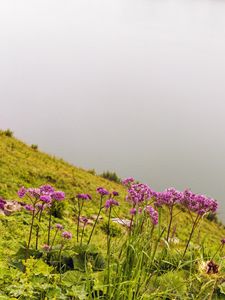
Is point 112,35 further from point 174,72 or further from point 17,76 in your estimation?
point 17,76

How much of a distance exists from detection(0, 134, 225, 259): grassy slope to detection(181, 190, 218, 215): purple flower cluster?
3244 mm

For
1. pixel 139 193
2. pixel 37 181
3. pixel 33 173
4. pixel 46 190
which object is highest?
pixel 33 173

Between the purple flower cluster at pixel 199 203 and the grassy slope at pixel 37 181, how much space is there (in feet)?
10.6

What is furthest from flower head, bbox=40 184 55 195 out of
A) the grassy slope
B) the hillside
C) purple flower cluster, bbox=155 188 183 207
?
the grassy slope

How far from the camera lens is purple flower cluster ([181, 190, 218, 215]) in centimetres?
485

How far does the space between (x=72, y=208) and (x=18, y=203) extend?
5.92ft

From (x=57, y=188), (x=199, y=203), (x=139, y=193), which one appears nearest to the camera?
(x=139, y=193)

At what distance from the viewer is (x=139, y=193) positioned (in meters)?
4.75

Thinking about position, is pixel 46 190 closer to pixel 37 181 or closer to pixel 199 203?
pixel 199 203

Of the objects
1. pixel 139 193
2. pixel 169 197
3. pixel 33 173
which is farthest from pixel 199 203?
pixel 33 173

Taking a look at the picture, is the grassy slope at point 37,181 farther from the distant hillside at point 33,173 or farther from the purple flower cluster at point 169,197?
the purple flower cluster at point 169,197

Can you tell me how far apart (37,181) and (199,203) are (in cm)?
769

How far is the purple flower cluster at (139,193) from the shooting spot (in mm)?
4727

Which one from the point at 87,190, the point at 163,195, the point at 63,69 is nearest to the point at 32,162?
the point at 87,190
